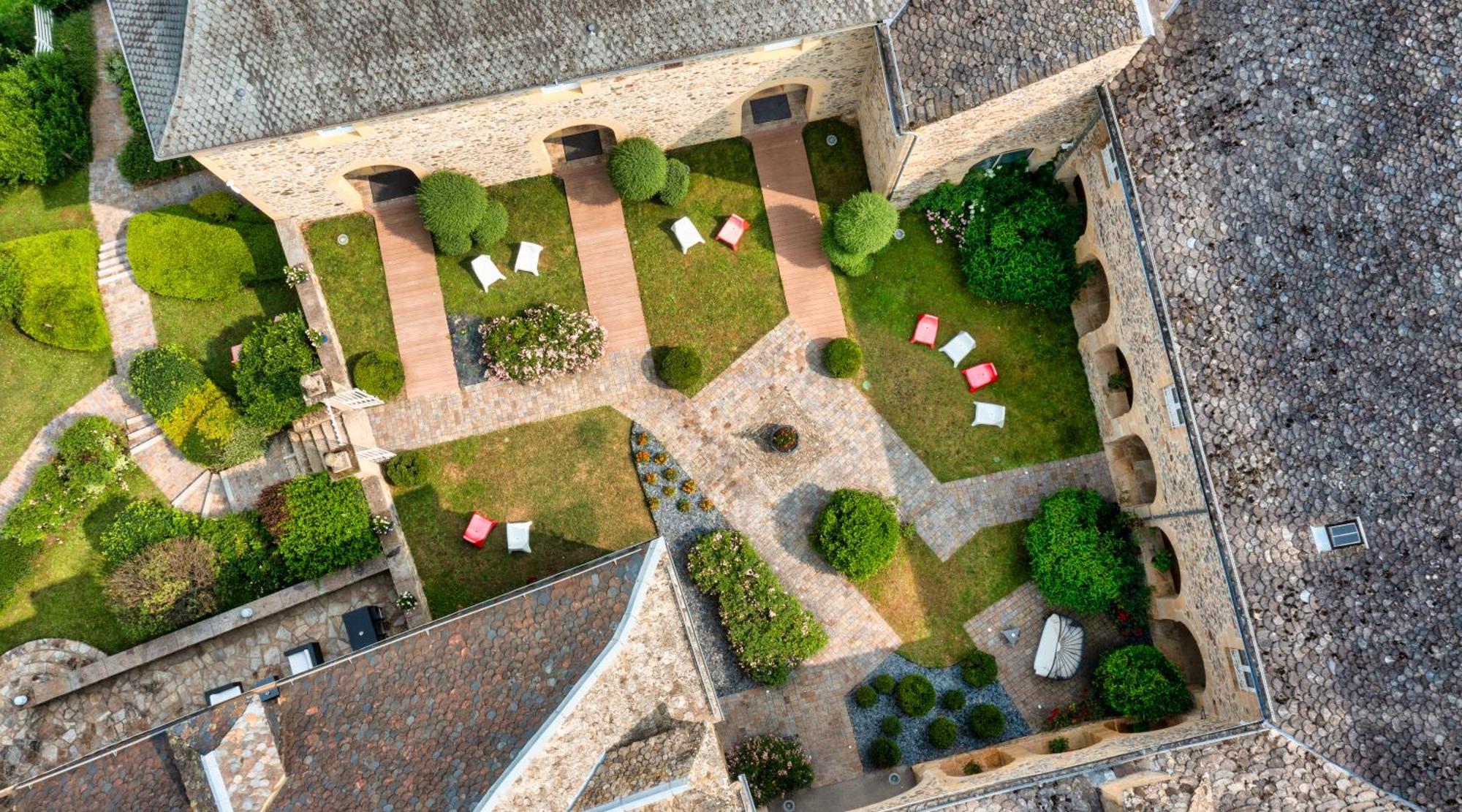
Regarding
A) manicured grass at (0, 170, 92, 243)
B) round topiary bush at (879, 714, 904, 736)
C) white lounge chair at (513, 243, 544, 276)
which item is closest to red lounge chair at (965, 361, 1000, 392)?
round topiary bush at (879, 714, 904, 736)

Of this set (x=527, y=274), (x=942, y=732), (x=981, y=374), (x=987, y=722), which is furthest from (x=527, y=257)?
(x=987, y=722)

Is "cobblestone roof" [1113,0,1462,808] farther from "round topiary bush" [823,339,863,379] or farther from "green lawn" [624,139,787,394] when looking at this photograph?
"green lawn" [624,139,787,394]

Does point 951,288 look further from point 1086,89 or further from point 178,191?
point 178,191

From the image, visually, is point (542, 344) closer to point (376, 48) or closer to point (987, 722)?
point (376, 48)

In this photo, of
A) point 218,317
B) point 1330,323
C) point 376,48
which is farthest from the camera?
point 218,317

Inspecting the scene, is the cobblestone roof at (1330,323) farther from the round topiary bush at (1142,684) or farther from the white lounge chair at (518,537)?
the white lounge chair at (518,537)

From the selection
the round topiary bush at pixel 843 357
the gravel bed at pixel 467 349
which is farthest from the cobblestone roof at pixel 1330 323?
the gravel bed at pixel 467 349
